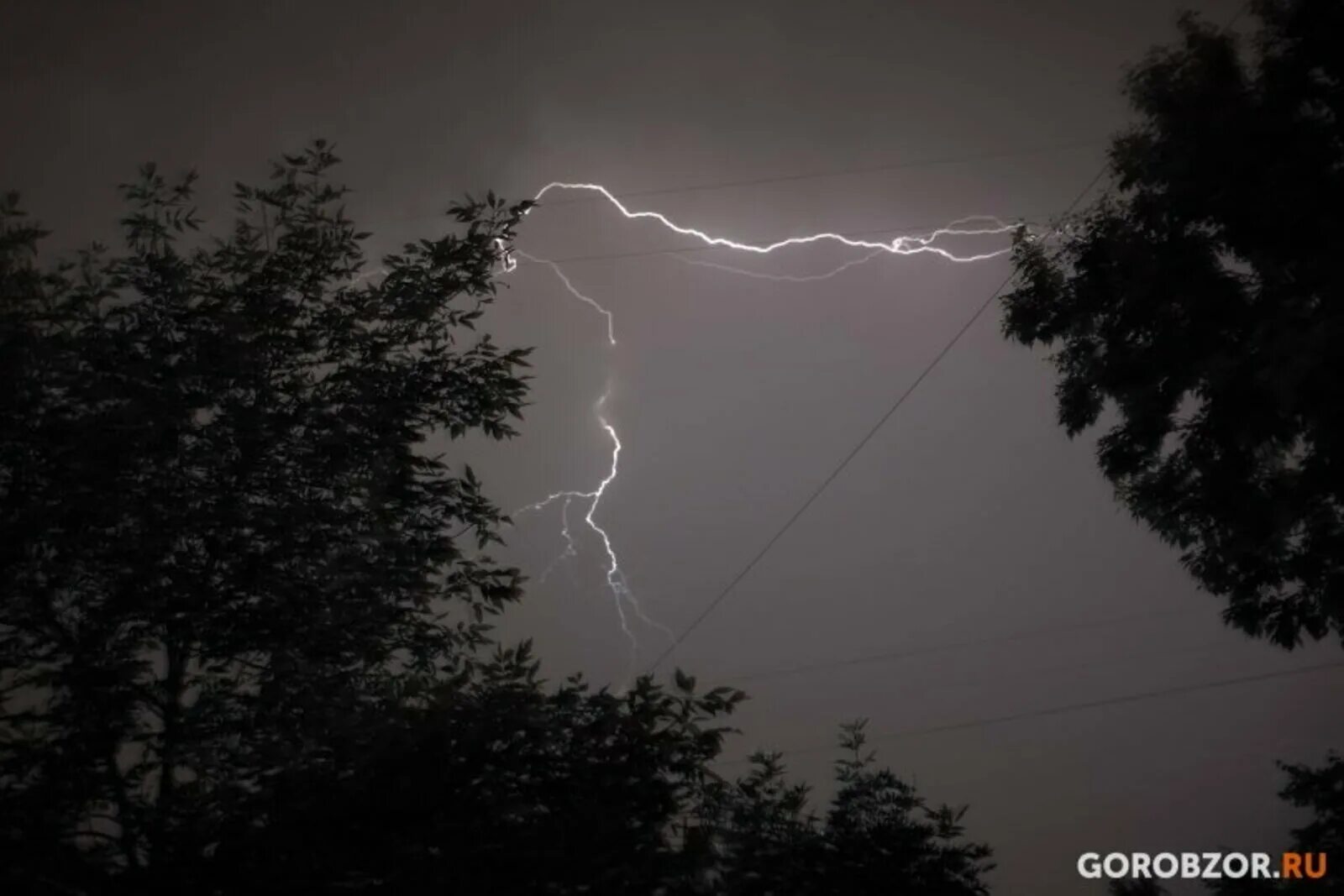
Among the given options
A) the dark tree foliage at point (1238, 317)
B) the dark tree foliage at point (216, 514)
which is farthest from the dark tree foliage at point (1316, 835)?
the dark tree foliage at point (216, 514)

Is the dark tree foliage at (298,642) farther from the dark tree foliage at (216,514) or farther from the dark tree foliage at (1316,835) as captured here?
the dark tree foliage at (1316,835)

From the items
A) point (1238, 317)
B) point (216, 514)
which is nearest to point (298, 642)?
point (216, 514)

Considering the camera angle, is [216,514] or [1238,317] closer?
[216,514]

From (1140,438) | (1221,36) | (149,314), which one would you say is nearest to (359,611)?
(149,314)

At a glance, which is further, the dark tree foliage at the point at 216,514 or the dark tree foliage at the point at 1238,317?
the dark tree foliage at the point at 1238,317

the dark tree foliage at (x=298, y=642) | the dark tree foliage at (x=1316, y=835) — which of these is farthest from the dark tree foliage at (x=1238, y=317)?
the dark tree foliage at (x=298, y=642)

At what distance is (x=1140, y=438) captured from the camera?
552cm

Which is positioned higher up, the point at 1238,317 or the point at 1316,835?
the point at 1238,317

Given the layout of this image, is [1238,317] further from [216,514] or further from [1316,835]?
[216,514]

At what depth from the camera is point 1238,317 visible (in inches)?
197

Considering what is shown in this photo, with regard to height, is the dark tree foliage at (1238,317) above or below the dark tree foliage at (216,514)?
above

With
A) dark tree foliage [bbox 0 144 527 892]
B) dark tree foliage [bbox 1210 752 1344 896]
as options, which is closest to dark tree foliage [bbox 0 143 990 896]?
dark tree foliage [bbox 0 144 527 892]

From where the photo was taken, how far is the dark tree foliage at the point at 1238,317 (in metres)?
4.59

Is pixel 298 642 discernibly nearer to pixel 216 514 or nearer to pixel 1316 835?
pixel 216 514
